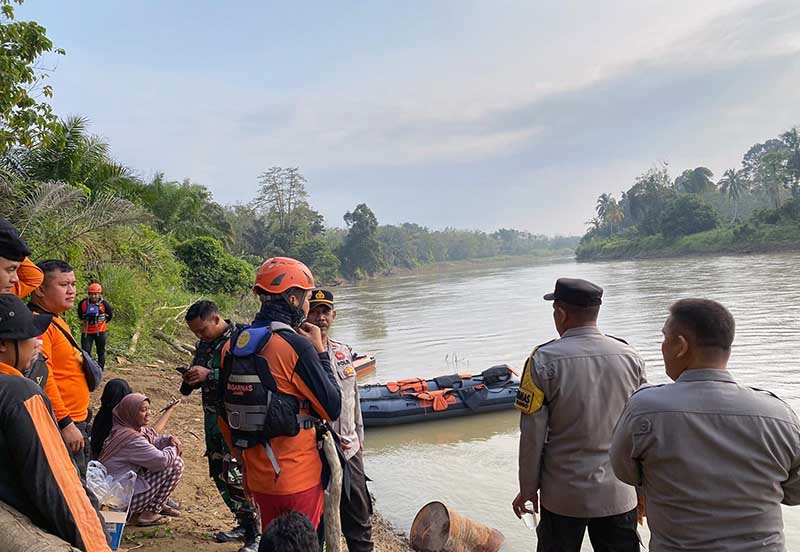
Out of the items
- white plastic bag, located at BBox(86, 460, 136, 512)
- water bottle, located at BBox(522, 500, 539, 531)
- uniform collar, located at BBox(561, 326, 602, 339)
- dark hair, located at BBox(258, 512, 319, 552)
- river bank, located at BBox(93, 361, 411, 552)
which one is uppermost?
uniform collar, located at BBox(561, 326, 602, 339)

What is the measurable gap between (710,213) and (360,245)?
108 feet

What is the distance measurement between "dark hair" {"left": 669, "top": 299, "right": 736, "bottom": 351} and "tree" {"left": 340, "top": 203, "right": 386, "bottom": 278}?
57.3 m

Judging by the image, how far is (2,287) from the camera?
2.41 metres

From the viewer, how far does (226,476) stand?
3393mm

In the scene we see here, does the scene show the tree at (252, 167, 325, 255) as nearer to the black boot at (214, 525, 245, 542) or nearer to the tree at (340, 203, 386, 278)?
the tree at (340, 203, 386, 278)

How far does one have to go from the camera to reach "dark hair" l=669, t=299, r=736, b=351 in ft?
5.73

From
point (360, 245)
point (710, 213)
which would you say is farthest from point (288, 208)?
point (710, 213)

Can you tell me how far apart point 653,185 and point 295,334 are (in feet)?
234

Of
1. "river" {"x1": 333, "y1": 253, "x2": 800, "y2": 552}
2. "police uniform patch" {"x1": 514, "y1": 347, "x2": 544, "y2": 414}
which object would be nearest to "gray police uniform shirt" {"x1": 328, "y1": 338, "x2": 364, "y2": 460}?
"police uniform patch" {"x1": 514, "y1": 347, "x2": 544, "y2": 414}

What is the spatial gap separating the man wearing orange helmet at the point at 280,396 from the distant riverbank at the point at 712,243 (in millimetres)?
46527

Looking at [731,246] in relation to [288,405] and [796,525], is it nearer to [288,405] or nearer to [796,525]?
[796,525]

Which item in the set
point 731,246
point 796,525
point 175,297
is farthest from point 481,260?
point 796,525

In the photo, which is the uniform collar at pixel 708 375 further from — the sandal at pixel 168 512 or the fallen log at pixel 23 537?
the sandal at pixel 168 512

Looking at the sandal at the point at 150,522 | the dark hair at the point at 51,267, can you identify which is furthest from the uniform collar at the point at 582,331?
the sandal at the point at 150,522
